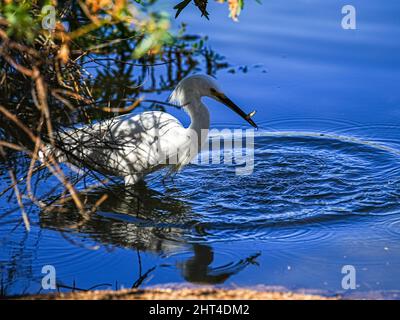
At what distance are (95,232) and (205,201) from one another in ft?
3.40

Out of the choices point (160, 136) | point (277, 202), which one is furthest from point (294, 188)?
point (160, 136)

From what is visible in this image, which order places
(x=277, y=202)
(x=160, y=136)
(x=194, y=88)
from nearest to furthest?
(x=277, y=202)
(x=160, y=136)
(x=194, y=88)

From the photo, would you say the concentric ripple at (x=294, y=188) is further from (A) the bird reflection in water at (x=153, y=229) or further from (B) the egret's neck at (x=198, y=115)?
(B) the egret's neck at (x=198, y=115)

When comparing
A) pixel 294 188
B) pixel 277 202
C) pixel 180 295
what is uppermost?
pixel 294 188

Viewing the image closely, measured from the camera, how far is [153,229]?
5.63 metres

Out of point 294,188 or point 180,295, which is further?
point 294,188

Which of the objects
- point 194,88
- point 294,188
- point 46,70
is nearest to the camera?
point 46,70

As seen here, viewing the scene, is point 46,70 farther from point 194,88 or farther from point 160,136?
point 194,88

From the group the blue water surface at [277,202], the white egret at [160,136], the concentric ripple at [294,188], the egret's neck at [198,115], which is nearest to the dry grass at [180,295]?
the blue water surface at [277,202]

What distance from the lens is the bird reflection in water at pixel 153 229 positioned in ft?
16.4

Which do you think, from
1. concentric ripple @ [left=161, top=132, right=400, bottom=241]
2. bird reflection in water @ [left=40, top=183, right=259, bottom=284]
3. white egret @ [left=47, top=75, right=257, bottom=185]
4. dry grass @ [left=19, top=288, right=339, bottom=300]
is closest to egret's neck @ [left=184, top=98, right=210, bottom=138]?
white egret @ [left=47, top=75, right=257, bottom=185]

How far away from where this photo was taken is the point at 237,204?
19.7ft

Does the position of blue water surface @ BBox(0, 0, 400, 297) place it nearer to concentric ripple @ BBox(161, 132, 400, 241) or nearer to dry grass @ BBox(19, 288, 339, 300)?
concentric ripple @ BBox(161, 132, 400, 241)
